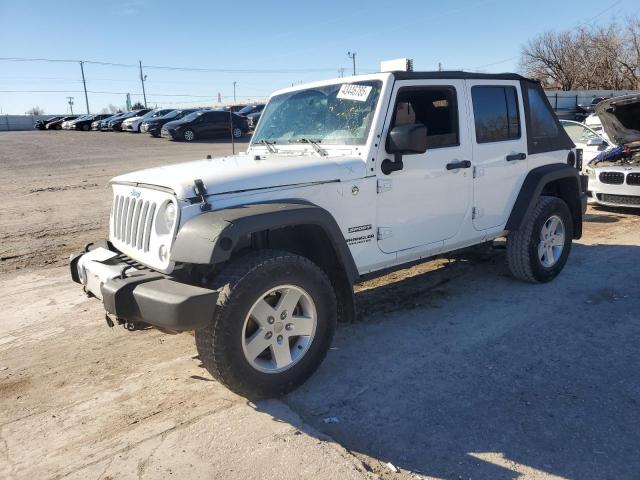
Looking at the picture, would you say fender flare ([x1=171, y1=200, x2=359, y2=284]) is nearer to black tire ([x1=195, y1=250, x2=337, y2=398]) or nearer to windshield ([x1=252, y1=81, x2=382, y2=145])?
black tire ([x1=195, y1=250, x2=337, y2=398])

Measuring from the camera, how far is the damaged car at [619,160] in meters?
8.52

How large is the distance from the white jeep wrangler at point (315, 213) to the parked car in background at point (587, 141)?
5256 millimetres

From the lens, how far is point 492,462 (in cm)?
276

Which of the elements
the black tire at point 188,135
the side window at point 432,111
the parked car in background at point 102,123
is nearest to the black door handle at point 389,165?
the side window at point 432,111

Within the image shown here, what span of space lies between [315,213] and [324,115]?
1.20 metres

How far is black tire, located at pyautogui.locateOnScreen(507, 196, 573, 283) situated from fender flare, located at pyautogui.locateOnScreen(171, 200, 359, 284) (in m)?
2.54

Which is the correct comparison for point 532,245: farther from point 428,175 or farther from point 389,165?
point 389,165

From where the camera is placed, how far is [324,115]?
427cm

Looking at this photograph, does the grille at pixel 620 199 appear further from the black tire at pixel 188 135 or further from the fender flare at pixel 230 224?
the black tire at pixel 188 135

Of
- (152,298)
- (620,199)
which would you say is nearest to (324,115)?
(152,298)

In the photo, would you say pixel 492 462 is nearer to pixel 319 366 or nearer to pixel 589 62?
pixel 319 366

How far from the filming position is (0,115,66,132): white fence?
55.2 metres

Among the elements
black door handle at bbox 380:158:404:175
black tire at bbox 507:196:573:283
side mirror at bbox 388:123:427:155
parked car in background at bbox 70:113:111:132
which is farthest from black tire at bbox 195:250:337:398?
parked car in background at bbox 70:113:111:132

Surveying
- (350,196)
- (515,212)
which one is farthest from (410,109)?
(515,212)
